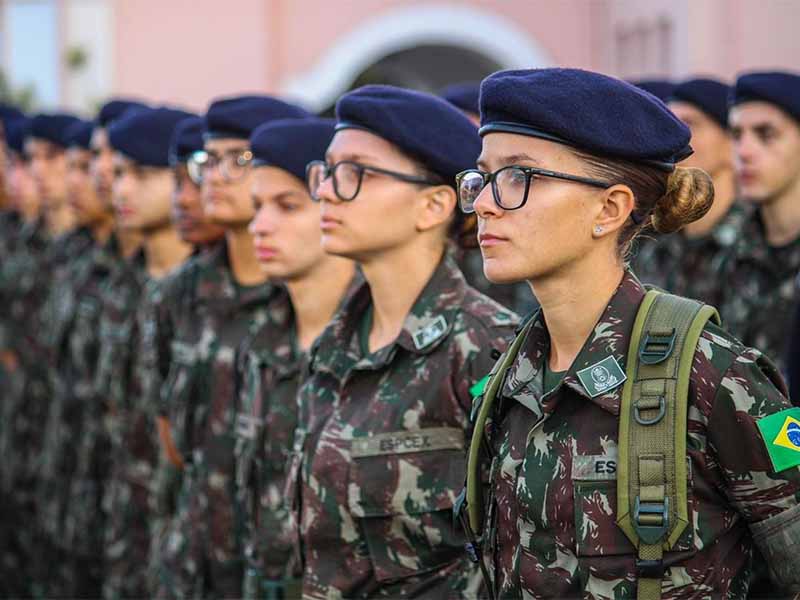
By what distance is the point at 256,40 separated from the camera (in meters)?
17.4

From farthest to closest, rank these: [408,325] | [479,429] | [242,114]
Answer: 1. [242,114]
2. [408,325]
3. [479,429]

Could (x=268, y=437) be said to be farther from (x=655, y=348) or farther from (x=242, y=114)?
(x=655, y=348)

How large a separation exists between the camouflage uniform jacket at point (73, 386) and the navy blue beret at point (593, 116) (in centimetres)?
490

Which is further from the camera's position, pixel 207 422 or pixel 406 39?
pixel 406 39

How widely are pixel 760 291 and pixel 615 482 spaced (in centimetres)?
321

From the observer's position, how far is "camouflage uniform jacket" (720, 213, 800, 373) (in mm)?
5641

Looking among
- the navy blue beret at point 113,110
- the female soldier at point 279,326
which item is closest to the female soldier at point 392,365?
the female soldier at point 279,326

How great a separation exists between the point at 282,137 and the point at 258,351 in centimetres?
75

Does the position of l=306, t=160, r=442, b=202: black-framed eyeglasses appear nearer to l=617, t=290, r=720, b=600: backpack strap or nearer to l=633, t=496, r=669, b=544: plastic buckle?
l=617, t=290, r=720, b=600: backpack strap

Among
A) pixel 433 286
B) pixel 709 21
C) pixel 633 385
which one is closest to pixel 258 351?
pixel 433 286

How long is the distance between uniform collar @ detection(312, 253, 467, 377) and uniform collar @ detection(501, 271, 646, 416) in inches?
29.7

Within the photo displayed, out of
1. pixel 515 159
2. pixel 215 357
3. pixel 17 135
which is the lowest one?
pixel 17 135

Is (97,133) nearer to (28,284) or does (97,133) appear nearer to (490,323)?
(28,284)

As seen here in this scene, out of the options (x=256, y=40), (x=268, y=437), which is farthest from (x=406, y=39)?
(x=268, y=437)
